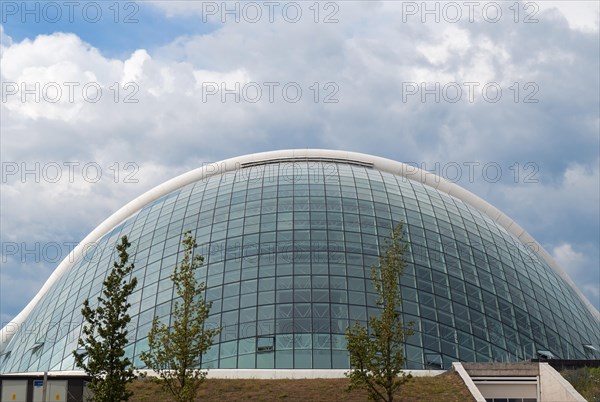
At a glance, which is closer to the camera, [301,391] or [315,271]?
[301,391]

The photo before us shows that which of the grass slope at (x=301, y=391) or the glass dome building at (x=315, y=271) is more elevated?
the glass dome building at (x=315, y=271)

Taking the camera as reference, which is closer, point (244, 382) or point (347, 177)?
point (244, 382)

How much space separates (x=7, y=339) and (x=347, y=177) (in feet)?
104

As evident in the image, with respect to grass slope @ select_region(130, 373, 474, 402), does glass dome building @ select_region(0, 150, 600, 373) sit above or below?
above

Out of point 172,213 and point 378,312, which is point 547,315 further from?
point 172,213

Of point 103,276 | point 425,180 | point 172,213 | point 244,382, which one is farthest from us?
point 425,180

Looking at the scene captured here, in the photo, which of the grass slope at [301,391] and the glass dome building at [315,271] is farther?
the glass dome building at [315,271]

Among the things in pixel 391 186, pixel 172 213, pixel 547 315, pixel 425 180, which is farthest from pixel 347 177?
pixel 547 315

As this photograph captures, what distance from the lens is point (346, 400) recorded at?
43188mm

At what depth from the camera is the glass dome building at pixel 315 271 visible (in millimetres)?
52906

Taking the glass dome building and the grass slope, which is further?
the glass dome building

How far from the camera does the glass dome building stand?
174 feet

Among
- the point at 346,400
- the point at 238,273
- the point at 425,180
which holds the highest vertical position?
the point at 425,180

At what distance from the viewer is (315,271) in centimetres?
5609
